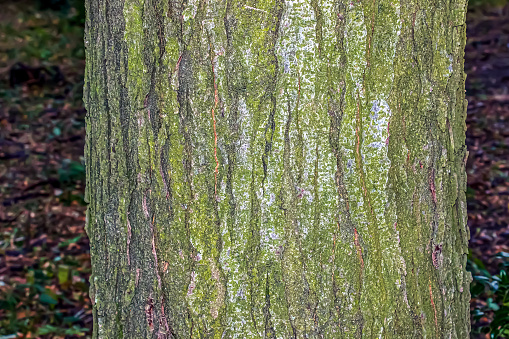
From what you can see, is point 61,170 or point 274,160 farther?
point 61,170

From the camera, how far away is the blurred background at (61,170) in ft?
13.4

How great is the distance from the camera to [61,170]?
5.36 meters

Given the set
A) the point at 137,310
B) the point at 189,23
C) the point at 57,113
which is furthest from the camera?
the point at 57,113

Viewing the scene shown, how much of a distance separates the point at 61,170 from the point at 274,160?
4893 millimetres

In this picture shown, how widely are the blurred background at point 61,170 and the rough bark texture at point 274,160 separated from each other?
2893 millimetres

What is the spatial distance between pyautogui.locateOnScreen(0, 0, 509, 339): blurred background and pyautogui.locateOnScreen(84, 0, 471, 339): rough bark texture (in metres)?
2.89

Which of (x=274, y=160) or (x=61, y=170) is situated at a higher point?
(x=274, y=160)

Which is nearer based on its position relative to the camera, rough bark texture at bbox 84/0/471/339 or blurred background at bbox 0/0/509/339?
rough bark texture at bbox 84/0/471/339

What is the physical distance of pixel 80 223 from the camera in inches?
196

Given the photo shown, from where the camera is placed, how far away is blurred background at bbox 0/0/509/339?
4094 mm

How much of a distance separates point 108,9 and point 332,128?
1.96 ft

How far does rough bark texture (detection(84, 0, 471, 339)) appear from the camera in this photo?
1013mm

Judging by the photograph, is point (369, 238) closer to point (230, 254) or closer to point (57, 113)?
point (230, 254)

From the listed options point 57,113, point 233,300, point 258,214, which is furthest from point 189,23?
point 57,113
